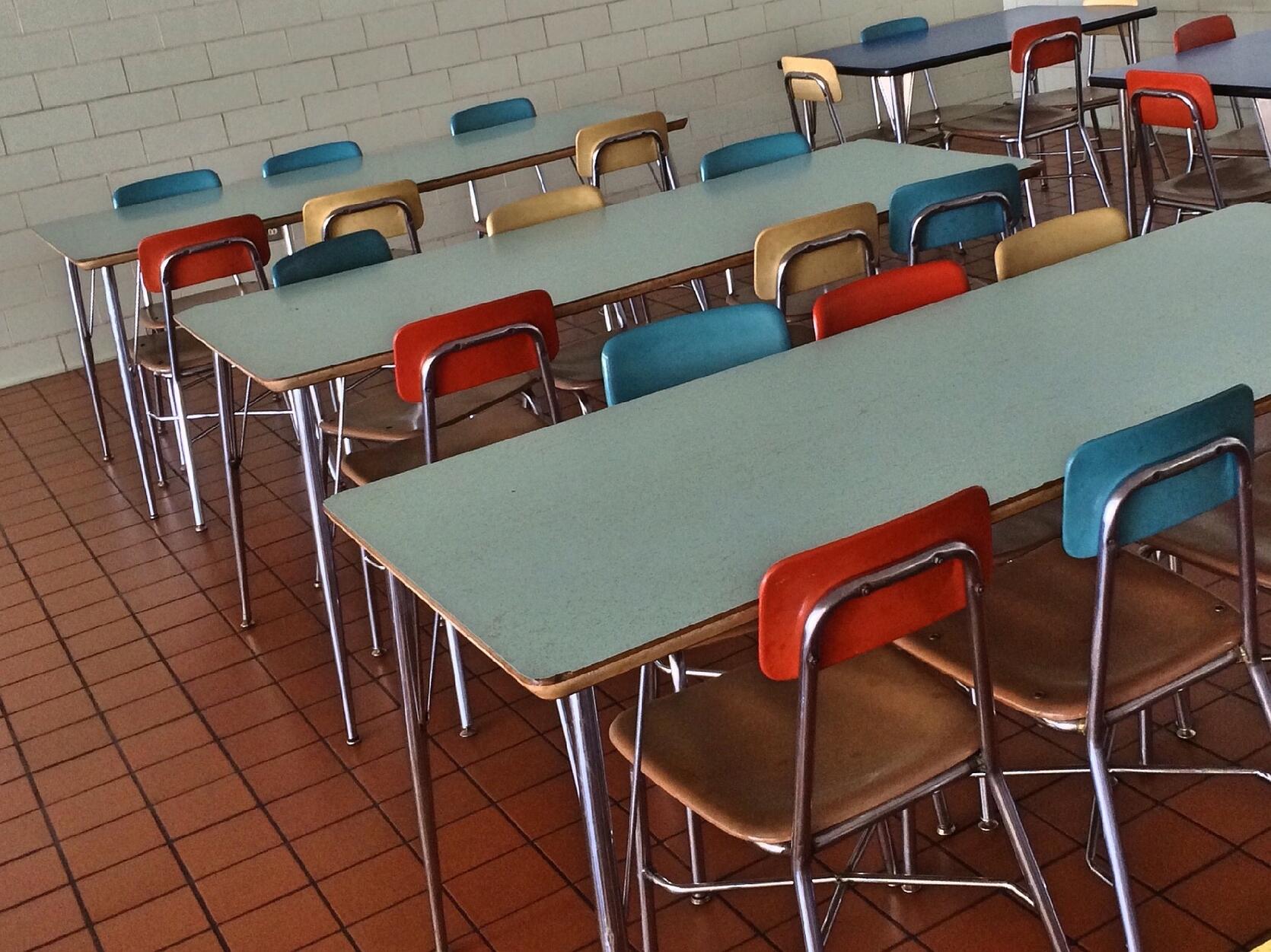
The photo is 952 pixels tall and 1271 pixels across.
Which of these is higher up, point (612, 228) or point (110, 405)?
point (612, 228)

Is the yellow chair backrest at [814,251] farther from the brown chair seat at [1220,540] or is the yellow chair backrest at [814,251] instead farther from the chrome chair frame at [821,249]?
the brown chair seat at [1220,540]

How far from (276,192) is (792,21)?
3.52m

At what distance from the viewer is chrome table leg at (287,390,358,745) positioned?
2906mm

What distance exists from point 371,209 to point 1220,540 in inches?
113

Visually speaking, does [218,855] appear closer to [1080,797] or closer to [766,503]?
[766,503]

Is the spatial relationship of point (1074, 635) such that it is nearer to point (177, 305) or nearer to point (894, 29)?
point (177, 305)

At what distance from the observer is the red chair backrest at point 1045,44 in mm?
5566

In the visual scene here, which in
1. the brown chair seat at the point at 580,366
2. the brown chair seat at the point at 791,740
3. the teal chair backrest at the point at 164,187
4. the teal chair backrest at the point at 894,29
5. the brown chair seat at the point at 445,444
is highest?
the teal chair backrest at the point at 894,29

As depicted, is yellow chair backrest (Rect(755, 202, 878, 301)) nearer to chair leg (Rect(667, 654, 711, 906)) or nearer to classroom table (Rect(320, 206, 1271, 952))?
classroom table (Rect(320, 206, 1271, 952))

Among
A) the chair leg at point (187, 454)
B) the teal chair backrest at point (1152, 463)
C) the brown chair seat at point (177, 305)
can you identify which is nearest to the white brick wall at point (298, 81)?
the brown chair seat at point (177, 305)

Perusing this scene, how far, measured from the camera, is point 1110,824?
195 centimetres

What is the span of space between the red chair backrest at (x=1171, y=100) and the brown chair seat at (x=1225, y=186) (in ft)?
0.66

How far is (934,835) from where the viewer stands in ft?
8.13

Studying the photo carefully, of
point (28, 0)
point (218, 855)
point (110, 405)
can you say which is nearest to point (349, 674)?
point (218, 855)
